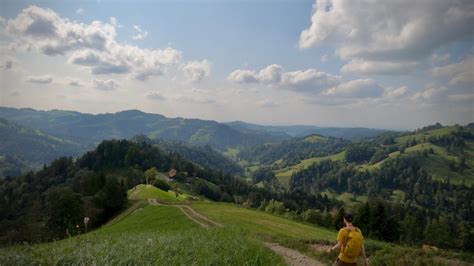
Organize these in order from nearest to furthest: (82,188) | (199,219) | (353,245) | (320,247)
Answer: (353,245), (320,247), (199,219), (82,188)

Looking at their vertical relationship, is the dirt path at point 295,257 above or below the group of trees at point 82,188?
above

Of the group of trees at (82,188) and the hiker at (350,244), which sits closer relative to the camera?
the hiker at (350,244)

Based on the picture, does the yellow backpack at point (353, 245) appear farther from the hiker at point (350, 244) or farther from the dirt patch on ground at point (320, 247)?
the dirt patch on ground at point (320, 247)

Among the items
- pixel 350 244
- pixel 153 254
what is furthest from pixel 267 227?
pixel 153 254

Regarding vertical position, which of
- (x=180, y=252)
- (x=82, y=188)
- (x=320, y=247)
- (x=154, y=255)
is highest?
(x=154, y=255)

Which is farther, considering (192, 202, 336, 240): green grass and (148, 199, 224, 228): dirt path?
(148, 199, 224, 228): dirt path

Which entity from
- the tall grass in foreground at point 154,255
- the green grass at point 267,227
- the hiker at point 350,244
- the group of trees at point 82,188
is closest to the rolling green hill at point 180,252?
the tall grass in foreground at point 154,255

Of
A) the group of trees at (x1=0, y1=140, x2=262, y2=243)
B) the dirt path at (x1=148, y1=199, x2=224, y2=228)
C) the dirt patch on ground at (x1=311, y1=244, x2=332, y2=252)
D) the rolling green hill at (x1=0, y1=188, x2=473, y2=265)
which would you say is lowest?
the group of trees at (x1=0, y1=140, x2=262, y2=243)

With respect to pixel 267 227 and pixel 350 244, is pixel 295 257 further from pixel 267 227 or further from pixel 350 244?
pixel 267 227

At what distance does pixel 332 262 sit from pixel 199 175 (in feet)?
504

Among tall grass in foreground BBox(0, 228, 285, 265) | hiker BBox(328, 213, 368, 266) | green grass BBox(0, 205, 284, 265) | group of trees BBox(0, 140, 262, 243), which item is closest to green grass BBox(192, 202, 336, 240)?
group of trees BBox(0, 140, 262, 243)

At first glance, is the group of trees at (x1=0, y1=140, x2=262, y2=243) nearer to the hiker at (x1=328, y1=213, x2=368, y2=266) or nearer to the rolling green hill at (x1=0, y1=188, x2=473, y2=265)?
the rolling green hill at (x1=0, y1=188, x2=473, y2=265)

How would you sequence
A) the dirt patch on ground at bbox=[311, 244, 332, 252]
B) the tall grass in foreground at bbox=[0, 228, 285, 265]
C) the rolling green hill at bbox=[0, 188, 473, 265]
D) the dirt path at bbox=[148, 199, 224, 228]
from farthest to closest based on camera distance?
the dirt path at bbox=[148, 199, 224, 228] → the dirt patch on ground at bbox=[311, 244, 332, 252] → the rolling green hill at bbox=[0, 188, 473, 265] → the tall grass in foreground at bbox=[0, 228, 285, 265]

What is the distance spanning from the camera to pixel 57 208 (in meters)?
59.9
